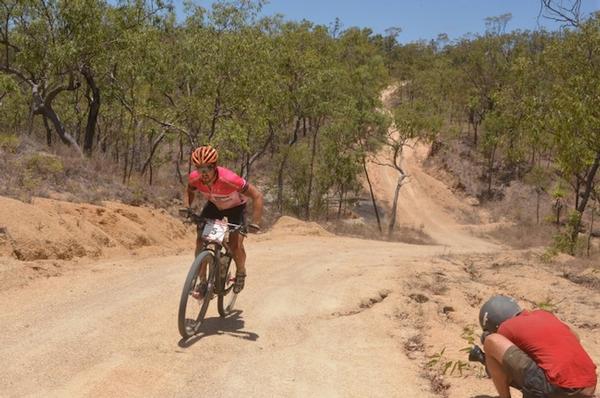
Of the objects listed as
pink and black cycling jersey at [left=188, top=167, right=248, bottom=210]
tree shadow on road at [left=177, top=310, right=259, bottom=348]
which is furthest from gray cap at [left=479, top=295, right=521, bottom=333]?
pink and black cycling jersey at [left=188, top=167, right=248, bottom=210]

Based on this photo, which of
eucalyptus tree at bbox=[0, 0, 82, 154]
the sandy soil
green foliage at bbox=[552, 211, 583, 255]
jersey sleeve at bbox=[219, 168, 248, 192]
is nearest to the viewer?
the sandy soil

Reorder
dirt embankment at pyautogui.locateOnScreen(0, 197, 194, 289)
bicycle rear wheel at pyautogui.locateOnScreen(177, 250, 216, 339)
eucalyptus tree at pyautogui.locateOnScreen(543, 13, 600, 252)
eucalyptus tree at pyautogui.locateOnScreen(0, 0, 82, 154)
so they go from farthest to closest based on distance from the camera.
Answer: eucalyptus tree at pyautogui.locateOnScreen(0, 0, 82, 154) → eucalyptus tree at pyautogui.locateOnScreen(543, 13, 600, 252) → dirt embankment at pyautogui.locateOnScreen(0, 197, 194, 289) → bicycle rear wheel at pyautogui.locateOnScreen(177, 250, 216, 339)

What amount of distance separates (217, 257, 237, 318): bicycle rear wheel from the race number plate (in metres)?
0.49

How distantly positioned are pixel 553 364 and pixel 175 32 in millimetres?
28475

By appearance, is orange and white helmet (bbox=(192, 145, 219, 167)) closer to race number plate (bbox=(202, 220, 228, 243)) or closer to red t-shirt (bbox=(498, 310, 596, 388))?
race number plate (bbox=(202, 220, 228, 243))

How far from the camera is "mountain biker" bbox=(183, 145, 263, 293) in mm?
6477

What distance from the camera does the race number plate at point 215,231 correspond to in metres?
6.50

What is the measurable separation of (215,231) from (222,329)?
1224 millimetres

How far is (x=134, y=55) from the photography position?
23.5 m

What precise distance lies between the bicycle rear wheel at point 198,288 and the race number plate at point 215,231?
0.17 m

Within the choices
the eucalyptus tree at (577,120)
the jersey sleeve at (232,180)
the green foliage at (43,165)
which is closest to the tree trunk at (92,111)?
the green foliage at (43,165)

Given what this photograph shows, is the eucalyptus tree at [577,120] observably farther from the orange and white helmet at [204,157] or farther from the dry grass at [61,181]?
the orange and white helmet at [204,157]

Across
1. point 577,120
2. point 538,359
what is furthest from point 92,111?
point 538,359

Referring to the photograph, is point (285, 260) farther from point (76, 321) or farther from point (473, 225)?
point (473, 225)
